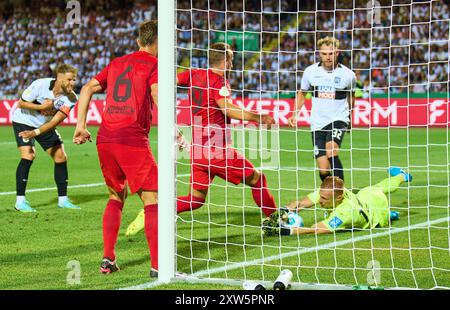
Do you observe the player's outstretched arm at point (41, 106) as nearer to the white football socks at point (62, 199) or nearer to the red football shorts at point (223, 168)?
the white football socks at point (62, 199)

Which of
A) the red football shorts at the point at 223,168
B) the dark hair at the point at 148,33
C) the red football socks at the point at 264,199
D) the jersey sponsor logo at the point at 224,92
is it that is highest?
the dark hair at the point at 148,33

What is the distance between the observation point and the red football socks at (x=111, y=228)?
6.63 m

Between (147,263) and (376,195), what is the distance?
2988 mm

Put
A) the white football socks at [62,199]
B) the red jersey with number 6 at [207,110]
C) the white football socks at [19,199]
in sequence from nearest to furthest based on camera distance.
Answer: the red jersey with number 6 at [207,110]
the white football socks at [19,199]
the white football socks at [62,199]

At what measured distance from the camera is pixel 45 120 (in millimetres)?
10656

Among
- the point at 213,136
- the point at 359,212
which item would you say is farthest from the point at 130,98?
the point at 359,212

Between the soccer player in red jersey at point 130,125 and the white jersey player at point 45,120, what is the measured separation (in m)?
3.54

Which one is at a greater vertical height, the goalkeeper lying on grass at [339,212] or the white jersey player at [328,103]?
the white jersey player at [328,103]

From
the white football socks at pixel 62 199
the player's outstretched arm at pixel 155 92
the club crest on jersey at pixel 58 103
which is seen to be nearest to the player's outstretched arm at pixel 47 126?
the club crest on jersey at pixel 58 103

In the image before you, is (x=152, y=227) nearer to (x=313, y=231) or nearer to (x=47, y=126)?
(x=313, y=231)

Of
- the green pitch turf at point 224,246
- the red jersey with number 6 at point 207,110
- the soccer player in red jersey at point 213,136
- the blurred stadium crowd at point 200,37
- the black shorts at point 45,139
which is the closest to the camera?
the green pitch turf at point 224,246

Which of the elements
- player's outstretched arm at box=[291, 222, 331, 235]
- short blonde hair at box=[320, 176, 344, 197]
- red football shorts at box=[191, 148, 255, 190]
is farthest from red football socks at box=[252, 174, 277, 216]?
short blonde hair at box=[320, 176, 344, 197]
